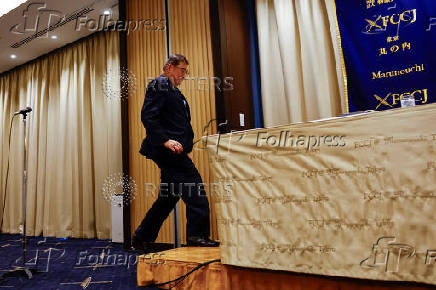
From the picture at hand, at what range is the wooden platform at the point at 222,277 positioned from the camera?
118 cm

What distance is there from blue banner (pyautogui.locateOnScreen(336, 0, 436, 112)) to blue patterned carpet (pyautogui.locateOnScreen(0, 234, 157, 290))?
2.04 meters

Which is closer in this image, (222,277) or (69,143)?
(222,277)

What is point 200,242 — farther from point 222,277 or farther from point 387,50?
point 387,50

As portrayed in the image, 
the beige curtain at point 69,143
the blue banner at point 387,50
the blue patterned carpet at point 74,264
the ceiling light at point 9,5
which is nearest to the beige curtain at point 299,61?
the blue banner at point 387,50

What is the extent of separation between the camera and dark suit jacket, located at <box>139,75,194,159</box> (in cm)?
195

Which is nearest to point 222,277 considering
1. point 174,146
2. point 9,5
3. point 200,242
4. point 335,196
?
point 200,242

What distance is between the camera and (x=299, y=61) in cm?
289

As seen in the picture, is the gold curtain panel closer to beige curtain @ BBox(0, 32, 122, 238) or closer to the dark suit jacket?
the dark suit jacket

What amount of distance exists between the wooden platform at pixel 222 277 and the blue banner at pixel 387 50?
5.42 ft

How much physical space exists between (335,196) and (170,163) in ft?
3.45

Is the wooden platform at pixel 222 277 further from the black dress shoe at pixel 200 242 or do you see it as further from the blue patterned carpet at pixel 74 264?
the blue patterned carpet at pixel 74 264

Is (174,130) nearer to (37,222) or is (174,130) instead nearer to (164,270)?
(164,270)

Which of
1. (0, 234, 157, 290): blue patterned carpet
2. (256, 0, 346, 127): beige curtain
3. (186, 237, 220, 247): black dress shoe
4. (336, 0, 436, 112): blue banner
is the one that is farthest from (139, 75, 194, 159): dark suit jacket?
(336, 0, 436, 112): blue banner

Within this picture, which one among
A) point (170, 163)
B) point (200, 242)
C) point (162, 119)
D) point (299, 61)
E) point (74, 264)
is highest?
point (299, 61)
